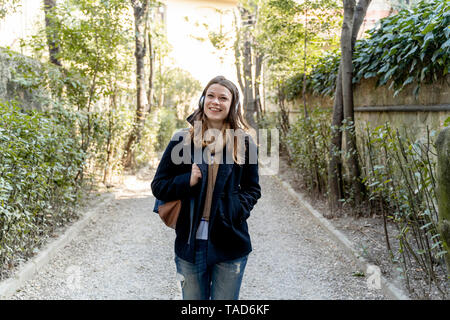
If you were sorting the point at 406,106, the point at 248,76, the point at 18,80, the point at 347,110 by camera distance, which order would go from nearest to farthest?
the point at 406,106 < the point at 18,80 < the point at 347,110 < the point at 248,76

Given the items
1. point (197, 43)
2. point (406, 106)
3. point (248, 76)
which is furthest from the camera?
point (197, 43)

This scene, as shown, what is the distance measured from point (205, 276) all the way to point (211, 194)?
45 cm

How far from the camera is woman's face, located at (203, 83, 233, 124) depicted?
7.58 feet

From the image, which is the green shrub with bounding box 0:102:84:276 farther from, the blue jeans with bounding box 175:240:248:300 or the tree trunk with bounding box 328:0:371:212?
the tree trunk with bounding box 328:0:371:212

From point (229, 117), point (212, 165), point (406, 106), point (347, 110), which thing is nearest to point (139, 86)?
point (347, 110)

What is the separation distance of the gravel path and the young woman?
192 centimetres

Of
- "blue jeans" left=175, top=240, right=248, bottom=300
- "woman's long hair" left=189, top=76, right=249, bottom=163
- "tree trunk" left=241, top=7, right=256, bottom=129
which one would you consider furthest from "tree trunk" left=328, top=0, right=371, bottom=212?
"tree trunk" left=241, top=7, right=256, bottom=129

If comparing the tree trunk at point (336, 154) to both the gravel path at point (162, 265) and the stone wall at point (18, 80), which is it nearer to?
the gravel path at point (162, 265)

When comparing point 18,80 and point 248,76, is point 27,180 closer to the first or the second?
point 18,80

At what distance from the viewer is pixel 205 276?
7.44 ft

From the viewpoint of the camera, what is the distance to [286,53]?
10.7 m

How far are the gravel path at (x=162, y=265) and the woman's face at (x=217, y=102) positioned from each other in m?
2.34

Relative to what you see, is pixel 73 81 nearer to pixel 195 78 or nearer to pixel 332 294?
pixel 332 294

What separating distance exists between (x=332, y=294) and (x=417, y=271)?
2.84 feet
